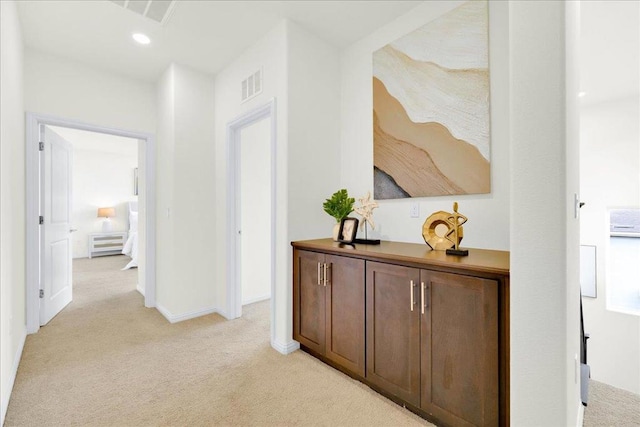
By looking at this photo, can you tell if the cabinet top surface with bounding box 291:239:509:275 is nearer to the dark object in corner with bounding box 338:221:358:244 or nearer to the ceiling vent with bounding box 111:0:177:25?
the dark object in corner with bounding box 338:221:358:244

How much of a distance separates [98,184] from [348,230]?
→ 7586mm

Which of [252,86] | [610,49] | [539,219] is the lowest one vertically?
[539,219]

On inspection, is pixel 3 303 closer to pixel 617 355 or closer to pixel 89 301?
pixel 89 301

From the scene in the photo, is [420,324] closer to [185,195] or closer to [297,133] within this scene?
[297,133]

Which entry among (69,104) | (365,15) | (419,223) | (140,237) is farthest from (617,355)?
(69,104)

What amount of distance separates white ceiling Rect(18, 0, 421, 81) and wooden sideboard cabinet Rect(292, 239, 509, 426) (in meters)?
1.80

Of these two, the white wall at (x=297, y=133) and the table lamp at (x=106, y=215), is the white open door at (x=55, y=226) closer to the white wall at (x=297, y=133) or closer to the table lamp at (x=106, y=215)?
the white wall at (x=297, y=133)

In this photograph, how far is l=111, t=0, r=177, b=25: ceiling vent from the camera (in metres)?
2.21

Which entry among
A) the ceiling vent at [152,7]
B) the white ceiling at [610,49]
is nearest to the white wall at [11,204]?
the ceiling vent at [152,7]

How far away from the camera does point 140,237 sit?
414cm

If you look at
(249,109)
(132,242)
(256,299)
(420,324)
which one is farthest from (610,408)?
(132,242)

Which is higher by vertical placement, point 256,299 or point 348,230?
point 348,230

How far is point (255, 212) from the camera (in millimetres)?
3758

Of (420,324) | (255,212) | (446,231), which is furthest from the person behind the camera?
(255,212)
